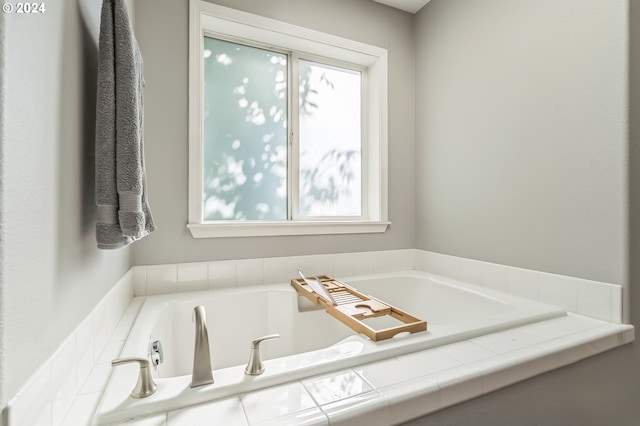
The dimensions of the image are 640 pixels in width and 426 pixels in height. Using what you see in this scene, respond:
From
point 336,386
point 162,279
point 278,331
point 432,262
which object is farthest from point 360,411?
point 432,262

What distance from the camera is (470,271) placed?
177cm

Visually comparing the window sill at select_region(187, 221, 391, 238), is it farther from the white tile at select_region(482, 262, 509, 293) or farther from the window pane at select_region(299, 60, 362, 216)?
the white tile at select_region(482, 262, 509, 293)

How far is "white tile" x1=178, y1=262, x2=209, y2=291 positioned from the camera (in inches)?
63.0

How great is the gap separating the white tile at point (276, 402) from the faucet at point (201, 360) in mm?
108

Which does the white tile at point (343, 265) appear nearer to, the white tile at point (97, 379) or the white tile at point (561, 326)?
the white tile at point (561, 326)

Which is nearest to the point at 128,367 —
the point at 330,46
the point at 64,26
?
the point at 64,26

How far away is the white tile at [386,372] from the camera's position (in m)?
0.77

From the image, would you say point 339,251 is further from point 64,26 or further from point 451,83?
point 64,26

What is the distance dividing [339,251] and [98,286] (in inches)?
52.4

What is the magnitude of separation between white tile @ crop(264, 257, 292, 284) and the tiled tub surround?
0.60m

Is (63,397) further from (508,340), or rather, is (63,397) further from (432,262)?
(432,262)

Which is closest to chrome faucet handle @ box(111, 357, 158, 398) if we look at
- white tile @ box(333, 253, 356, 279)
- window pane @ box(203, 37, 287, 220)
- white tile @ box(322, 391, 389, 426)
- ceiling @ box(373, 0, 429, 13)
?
white tile @ box(322, 391, 389, 426)

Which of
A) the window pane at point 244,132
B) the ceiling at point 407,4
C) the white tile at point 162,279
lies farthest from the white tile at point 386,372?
the ceiling at point 407,4

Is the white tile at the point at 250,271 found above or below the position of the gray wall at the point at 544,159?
below
